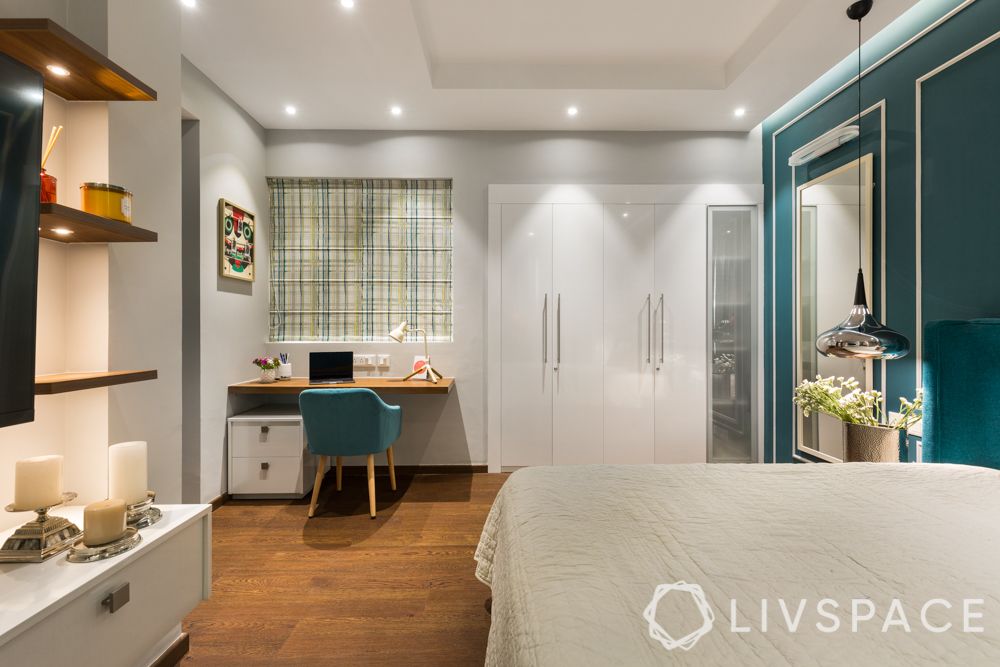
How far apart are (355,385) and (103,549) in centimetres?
218

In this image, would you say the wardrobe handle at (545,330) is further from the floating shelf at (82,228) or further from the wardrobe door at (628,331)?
the floating shelf at (82,228)

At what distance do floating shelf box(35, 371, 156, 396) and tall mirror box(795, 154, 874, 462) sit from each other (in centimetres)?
340

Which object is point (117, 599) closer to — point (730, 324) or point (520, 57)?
point (520, 57)

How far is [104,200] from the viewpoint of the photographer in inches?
52.6

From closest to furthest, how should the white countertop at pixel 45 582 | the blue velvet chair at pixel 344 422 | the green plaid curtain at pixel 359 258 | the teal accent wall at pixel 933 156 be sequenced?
the white countertop at pixel 45 582
the teal accent wall at pixel 933 156
the blue velvet chair at pixel 344 422
the green plaid curtain at pixel 359 258

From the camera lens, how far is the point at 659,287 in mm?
3549

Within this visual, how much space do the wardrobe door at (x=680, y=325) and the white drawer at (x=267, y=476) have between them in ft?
8.91

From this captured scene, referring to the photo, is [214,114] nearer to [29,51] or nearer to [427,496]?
[29,51]

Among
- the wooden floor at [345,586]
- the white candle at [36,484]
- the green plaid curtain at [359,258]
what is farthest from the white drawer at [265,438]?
the white candle at [36,484]

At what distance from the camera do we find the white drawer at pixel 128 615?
957 millimetres

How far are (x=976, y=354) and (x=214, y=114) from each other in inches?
167

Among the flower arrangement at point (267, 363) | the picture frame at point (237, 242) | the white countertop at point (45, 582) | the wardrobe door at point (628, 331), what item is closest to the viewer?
the white countertop at point (45, 582)

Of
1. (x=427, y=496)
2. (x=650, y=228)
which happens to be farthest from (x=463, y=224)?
(x=427, y=496)

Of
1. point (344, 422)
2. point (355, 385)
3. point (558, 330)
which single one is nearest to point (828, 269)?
point (558, 330)
